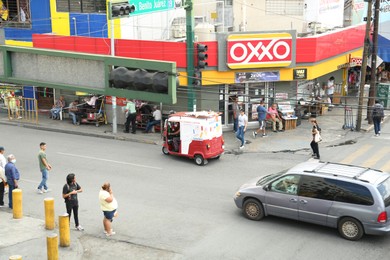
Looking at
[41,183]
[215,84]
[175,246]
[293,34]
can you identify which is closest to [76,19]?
[215,84]

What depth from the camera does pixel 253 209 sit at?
Result: 14523 millimetres

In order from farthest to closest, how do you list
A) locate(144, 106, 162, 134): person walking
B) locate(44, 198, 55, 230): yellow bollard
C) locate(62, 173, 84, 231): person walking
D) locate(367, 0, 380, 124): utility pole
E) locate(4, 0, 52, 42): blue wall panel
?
locate(4, 0, 52, 42): blue wall panel < locate(367, 0, 380, 124): utility pole < locate(144, 106, 162, 134): person walking < locate(44, 198, 55, 230): yellow bollard < locate(62, 173, 84, 231): person walking

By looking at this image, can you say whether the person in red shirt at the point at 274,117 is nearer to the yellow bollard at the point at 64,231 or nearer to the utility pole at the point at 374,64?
the utility pole at the point at 374,64

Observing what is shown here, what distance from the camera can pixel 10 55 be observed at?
18.0 m

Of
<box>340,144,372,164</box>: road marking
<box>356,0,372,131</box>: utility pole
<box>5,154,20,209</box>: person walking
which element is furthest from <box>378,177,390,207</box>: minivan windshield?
<box>356,0,372,131</box>: utility pole

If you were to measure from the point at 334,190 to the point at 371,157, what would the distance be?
845 centimetres

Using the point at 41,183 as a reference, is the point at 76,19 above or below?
above

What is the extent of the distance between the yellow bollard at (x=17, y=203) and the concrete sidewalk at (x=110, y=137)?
0.18 meters

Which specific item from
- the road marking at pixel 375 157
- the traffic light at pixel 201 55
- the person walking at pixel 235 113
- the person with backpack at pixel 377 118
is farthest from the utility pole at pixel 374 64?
the traffic light at pixel 201 55

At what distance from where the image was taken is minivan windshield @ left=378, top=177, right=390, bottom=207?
12863mm

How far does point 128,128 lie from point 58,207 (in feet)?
32.7

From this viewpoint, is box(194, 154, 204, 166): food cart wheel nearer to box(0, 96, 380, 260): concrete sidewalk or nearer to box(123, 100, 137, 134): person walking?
box(0, 96, 380, 260): concrete sidewalk

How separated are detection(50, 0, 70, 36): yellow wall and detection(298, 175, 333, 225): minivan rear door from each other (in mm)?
21369

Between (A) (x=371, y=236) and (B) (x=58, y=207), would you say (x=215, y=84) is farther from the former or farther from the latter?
(A) (x=371, y=236)
